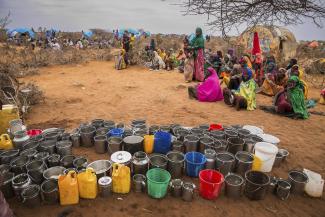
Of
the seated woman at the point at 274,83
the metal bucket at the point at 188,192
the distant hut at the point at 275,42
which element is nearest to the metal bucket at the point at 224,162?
the metal bucket at the point at 188,192

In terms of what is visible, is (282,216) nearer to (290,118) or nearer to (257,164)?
(257,164)

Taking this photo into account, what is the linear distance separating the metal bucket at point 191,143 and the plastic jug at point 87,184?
1.50m

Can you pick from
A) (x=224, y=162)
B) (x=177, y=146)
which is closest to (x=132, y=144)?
(x=177, y=146)

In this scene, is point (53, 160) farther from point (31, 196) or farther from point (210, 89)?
point (210, 89)

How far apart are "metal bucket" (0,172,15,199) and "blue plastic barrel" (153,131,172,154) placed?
1940mm

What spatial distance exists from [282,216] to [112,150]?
2.40 m

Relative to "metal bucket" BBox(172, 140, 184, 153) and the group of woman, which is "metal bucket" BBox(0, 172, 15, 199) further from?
the group of woman

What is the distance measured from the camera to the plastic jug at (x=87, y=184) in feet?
9.57

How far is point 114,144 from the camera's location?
3.82 metres

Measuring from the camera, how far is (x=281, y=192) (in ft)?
10.4

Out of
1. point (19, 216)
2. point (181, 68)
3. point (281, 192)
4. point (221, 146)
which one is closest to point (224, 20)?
point (221, 146)

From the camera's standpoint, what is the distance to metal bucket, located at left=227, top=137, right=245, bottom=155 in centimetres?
396

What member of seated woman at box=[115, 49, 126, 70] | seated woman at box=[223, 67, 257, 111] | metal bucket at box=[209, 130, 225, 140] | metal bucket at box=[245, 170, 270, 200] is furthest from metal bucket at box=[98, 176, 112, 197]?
seated woman at box=[115, 49, 126, 70]

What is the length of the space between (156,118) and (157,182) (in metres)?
2.92
